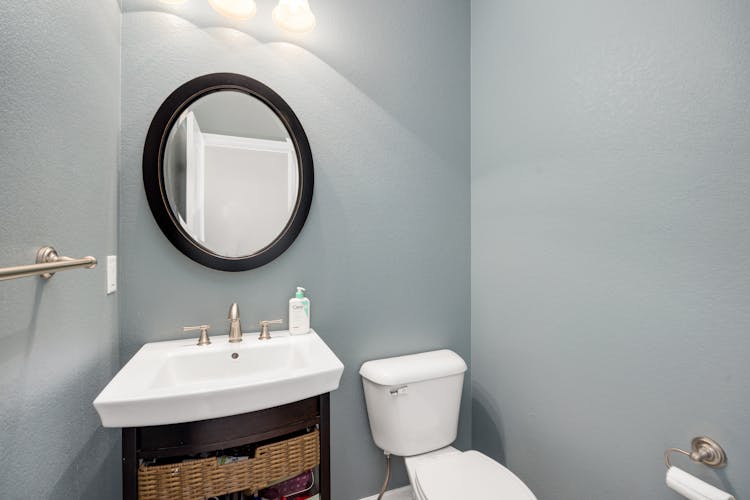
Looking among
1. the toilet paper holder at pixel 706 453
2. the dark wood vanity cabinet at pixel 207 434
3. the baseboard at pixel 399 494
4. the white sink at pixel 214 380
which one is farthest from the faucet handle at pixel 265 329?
the toilet paper holder at pixel 706 453

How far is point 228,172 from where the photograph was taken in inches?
50.9

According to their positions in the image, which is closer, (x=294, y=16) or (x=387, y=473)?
(x=294, y=16)

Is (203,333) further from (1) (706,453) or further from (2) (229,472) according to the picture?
(1) (706,453)

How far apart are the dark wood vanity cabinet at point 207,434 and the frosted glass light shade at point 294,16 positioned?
1.37m

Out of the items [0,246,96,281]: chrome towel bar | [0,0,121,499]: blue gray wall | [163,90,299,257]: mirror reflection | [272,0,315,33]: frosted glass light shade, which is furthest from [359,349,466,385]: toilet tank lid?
[272,0,315,33]: frosted glass light shade

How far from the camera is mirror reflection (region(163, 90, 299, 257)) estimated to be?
1.23 meters

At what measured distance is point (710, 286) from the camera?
89 cm

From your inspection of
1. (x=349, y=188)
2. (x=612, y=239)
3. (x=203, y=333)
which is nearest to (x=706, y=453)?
(x=612, y=239)

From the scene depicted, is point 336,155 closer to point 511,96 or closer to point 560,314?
point 511,96

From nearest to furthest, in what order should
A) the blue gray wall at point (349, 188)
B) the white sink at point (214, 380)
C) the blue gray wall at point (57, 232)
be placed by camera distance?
the blue gray wall at point (57, 232)
the white sink at point (214, 380)
the blue gray wall at point (349, 188)

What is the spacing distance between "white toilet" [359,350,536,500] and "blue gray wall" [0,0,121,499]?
3.11 feet

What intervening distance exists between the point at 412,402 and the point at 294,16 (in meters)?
1.62

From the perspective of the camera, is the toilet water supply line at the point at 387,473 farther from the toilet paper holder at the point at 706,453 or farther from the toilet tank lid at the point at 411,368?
the toilet paper holder at the point at 706,453

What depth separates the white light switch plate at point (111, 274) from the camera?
42.1 inches
